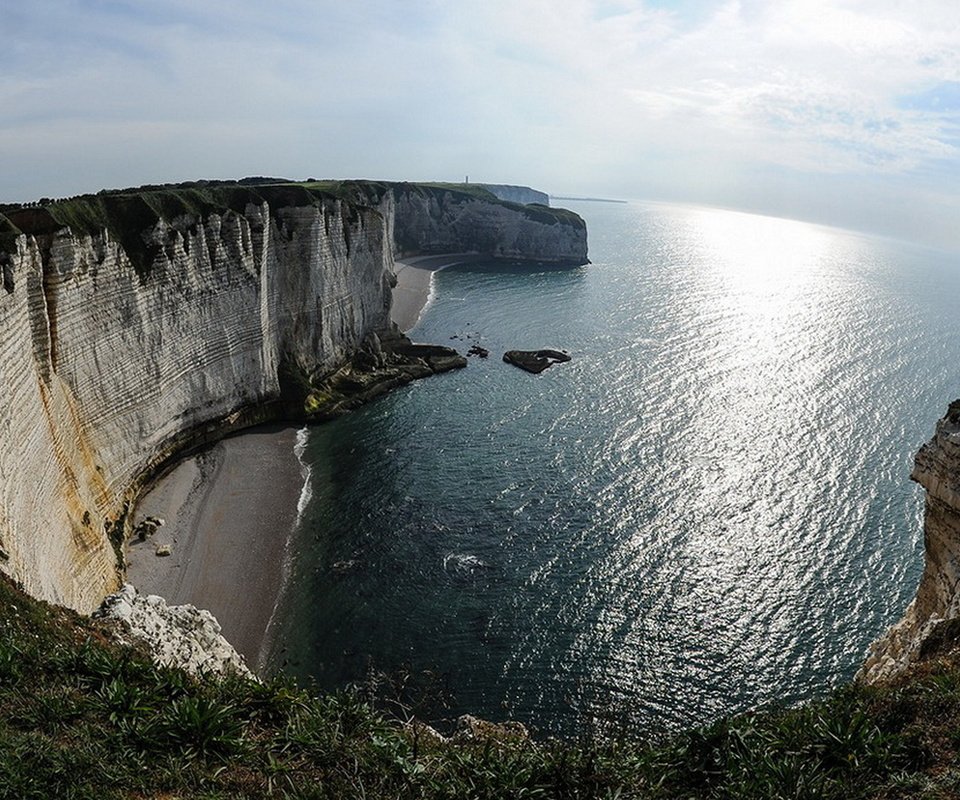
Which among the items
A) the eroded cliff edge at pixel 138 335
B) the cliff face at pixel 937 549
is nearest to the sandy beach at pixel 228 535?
A: the eroded cliff edge at pixel 138 335

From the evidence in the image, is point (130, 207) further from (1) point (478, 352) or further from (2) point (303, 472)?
(1) point (478, 352)

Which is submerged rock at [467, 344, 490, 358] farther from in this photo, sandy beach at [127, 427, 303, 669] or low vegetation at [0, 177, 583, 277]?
sandy beach at [127, 427, 303, 669]

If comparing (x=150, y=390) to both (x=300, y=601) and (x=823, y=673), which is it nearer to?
(x=300, y=601)

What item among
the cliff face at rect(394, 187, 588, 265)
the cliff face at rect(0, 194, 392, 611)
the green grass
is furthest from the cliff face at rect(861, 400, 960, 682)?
the cliff face at rect(394, 187, 588, 265)

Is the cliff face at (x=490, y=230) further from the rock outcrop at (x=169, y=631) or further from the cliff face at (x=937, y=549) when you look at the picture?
the cliff face at (x=937, y=549)

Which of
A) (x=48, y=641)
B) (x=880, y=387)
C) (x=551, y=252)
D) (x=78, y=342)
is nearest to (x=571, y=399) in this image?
(x=880, y=387)

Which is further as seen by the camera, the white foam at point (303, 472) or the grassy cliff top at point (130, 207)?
the white foam at point (303, 472)
